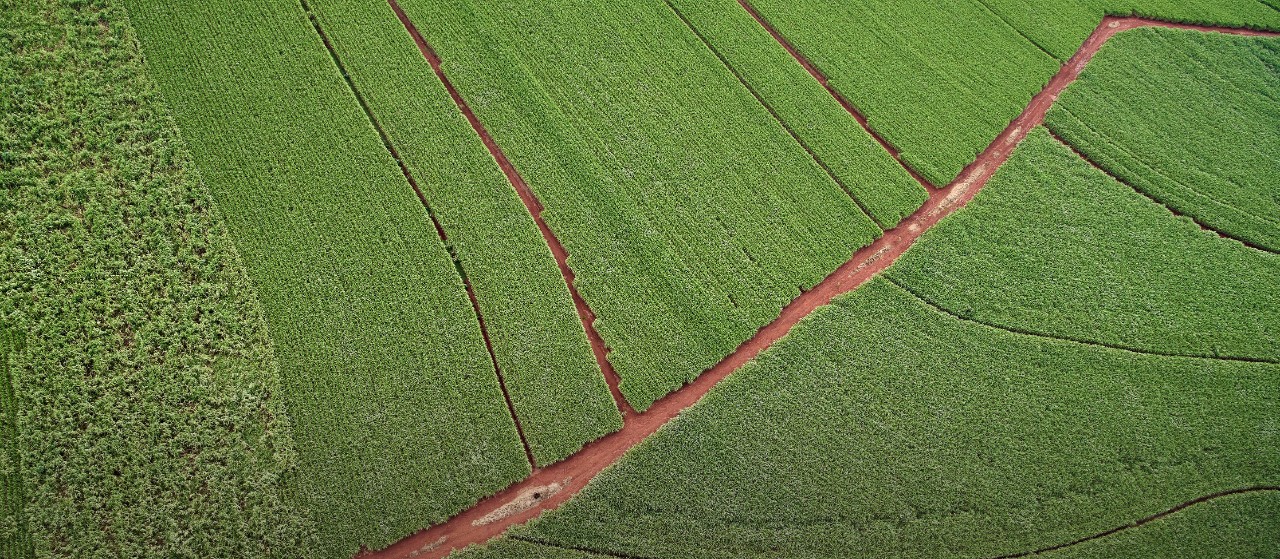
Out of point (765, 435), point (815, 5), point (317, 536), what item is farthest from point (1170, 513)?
point (317, 536)

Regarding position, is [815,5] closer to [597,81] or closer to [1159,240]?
[597,81]

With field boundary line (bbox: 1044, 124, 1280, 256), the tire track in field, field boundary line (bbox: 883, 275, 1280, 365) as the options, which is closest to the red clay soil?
the tire track in field

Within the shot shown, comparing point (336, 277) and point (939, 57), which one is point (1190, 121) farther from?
point (336, 277)

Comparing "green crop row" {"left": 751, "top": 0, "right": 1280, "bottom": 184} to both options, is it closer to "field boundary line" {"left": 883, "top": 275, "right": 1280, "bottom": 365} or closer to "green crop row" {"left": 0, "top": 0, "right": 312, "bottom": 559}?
"field boundary line" {"left": 883, "top": 275, "right": 1280, "bottom": 365}

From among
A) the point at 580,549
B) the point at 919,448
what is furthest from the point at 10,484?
the point at 919,448

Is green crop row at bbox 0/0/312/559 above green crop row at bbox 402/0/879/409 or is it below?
below

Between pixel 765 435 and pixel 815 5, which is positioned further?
pixel 815 5

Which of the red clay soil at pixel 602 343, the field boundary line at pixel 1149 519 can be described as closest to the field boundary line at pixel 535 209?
the red clay soil at pixel 602 343
